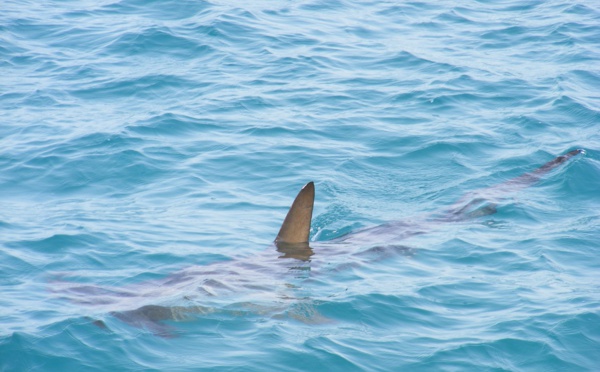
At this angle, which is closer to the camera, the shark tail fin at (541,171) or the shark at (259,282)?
the shark at (259,282)

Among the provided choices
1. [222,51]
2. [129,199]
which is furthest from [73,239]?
A: [222,51]

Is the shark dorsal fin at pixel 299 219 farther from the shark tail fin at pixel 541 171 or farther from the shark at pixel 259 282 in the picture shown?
the shark tail fin at pixel 541 171

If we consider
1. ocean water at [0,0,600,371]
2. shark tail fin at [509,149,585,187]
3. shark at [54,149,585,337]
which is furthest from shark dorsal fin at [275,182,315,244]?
shark tail fin at [509,149,585,187]

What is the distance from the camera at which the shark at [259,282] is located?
7.30 metres

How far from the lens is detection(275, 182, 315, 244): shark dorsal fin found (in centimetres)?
827

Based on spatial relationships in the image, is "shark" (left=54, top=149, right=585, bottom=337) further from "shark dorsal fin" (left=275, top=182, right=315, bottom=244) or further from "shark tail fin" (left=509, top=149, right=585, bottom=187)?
"shark tail fin" (left=509, top=149, right=585, bottom=187)

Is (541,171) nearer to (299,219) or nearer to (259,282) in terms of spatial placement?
(299,219)

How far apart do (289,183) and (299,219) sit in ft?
7.96

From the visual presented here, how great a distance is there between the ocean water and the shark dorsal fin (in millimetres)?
213

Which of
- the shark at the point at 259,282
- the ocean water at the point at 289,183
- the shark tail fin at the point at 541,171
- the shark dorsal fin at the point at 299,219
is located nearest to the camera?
the ocean water at the point at 289,183

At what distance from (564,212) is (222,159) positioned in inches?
187

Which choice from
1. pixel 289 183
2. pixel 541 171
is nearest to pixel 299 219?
pixel 289 183

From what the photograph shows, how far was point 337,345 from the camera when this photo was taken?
6773 mm

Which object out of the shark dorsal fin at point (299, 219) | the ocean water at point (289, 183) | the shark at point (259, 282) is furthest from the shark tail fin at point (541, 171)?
the shark dorsal fin at point (299, 219)
